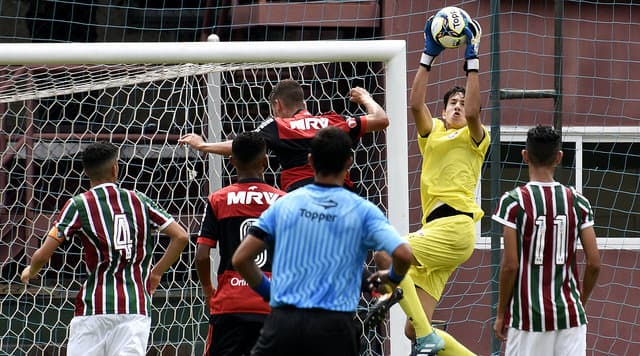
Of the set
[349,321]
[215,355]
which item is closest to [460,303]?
[215,355]

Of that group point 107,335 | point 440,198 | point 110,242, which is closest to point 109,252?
point 110,242

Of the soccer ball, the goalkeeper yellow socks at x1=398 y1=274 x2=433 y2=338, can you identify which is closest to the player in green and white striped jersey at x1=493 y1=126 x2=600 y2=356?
the goalkeeper yellow socks at x1=398 y1=274 x2=433 y2=338

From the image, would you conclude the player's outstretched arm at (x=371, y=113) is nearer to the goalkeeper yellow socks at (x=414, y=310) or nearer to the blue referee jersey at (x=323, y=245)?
the goalkeeper yellow socks at (x=414, y=310)

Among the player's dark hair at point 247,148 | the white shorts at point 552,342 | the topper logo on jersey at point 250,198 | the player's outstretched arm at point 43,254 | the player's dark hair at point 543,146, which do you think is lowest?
the white shorts at point 552,342

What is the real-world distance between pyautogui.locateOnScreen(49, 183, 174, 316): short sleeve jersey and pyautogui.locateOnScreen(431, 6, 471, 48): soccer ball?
1.93 meters

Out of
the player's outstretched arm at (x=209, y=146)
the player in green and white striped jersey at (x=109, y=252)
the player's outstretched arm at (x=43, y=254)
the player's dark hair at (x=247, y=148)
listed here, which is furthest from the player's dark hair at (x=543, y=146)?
the player's outstretched arm at (x=43, y=254)

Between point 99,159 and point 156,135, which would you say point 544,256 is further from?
point 156,135

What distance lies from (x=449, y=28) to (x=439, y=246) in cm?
128

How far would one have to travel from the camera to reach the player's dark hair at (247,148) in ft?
21.2

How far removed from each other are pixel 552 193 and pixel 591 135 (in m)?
3.95

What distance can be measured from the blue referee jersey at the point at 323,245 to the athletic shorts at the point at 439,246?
206cm

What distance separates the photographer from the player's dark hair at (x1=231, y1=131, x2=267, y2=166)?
645cm

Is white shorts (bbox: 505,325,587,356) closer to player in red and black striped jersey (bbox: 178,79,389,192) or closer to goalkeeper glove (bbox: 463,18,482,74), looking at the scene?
player in red and black striped jersey (bbox: 178,79,389,192)

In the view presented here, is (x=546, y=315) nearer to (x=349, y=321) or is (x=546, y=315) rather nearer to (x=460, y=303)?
(x=349, y=321)
